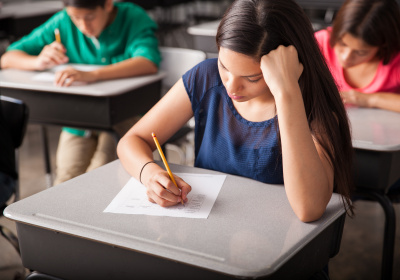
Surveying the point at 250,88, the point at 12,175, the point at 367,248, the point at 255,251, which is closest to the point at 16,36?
the point at 12,175

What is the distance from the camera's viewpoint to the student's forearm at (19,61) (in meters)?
2.50

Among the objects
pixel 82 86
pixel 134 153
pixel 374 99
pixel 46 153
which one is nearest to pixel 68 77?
pixel 82 86

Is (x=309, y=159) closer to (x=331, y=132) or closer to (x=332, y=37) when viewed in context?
(x=331, y=132)

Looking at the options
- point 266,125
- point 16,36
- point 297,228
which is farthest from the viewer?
point 16,36

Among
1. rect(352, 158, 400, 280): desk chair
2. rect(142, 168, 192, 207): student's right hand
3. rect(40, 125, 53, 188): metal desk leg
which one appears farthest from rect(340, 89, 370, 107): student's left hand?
rect(40, 125, 53, 188): metal desk leg

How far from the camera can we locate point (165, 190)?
1.18m

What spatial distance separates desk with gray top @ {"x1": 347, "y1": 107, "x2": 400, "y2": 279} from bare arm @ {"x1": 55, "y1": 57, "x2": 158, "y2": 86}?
1.10 m

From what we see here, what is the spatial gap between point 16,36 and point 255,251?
4.18m

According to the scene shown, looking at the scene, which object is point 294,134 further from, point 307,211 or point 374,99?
point 374,99

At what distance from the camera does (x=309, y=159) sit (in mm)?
1176

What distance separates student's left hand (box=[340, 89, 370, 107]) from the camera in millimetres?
2025

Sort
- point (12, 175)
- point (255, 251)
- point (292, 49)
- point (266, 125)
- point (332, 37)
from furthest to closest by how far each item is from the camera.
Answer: point (332, 37) → point (12, 175) → point (266, 125) → point (292, 49) → point (255, 251)

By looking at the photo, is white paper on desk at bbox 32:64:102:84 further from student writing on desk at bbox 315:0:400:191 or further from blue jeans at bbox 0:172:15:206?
student writing on desk at bbox 315:0:400:191

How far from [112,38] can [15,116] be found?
85cm
